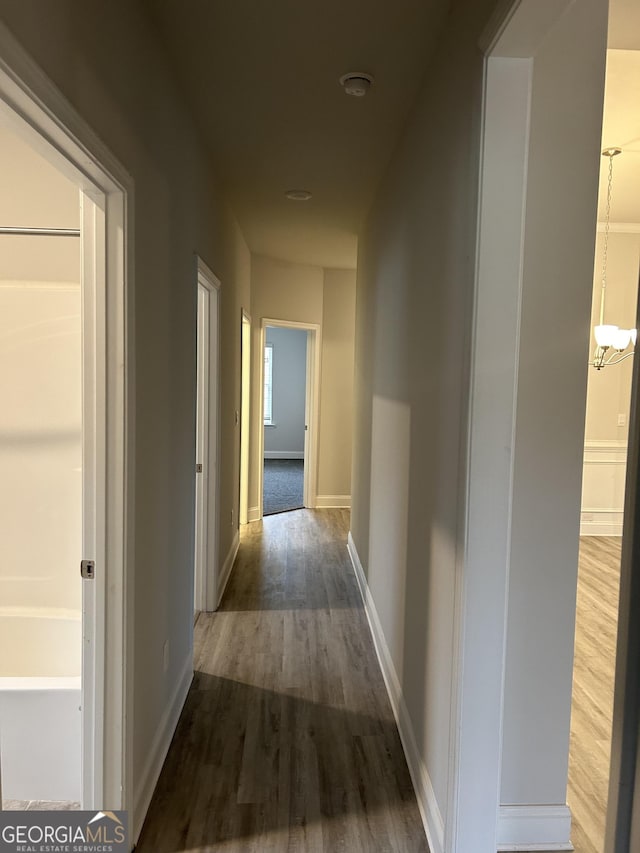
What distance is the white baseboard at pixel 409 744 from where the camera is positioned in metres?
1.89

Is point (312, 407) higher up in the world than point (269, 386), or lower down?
lower down

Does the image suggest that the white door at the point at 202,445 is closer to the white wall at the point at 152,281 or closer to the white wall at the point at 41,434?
the white wall at the point at 152,281

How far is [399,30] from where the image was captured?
204 centimetres

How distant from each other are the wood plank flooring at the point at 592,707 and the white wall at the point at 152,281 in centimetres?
152

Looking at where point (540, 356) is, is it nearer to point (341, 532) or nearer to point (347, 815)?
point (347, 815)

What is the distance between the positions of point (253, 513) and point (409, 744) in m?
4.06

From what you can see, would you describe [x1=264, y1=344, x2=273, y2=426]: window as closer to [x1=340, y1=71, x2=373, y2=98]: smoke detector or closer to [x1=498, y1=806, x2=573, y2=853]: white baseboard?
[x1=340, y1=71, x2=373, y2=98]: smoke detector

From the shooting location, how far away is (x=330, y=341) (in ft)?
22.7

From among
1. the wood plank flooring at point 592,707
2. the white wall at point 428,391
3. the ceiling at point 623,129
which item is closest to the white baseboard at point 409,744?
the white wall at point 428,391

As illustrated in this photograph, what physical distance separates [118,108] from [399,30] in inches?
40.1

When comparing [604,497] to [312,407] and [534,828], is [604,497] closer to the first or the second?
[312,407]

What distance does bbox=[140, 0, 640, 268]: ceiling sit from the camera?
1968mm

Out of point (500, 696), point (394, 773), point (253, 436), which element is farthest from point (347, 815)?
point (253, 436)

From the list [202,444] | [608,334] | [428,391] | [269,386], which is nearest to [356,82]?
[428,391]
